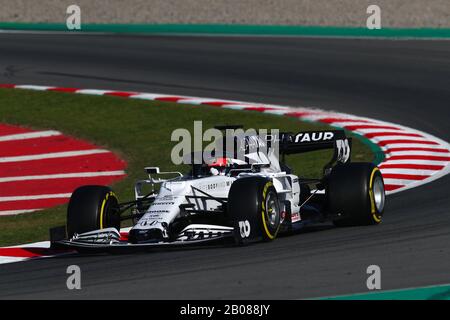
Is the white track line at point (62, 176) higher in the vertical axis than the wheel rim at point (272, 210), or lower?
higher

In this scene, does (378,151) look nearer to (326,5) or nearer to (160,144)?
(160,144)

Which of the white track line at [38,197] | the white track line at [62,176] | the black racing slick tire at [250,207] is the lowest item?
the black racing slick tire at [250,207]

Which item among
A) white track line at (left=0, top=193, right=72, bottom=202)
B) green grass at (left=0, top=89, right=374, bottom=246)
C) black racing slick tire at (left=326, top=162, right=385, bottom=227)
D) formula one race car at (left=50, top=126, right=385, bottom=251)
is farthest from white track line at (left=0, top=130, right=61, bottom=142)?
black racing slick tire at (left=326, top=162, right=385, bottom=227)

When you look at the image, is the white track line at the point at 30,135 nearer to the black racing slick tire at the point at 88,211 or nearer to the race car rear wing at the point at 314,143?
the race car rear wing at the point at 314,143

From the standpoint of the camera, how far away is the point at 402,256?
11281 mm

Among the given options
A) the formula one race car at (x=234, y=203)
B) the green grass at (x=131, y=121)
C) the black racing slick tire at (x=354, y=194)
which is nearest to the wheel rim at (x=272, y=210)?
the formula one race car at (x=234, y=203)

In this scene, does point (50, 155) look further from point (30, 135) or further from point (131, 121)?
point (131, 121)

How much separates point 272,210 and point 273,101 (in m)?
10.3

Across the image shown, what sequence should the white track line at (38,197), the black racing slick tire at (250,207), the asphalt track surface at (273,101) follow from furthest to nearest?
the white track line at (38,197) < the black racing slick tire at (250,207) < the asphalt track surface at (273,101)

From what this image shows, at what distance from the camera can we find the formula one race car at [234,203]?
12.1 metres

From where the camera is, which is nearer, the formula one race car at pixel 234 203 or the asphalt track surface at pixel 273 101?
the asphalt track surface at pixel 273 101

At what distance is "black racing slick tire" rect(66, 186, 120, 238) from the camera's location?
12.7 m

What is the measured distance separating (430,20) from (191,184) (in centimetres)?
1751

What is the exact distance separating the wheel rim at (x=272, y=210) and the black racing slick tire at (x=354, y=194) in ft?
3.01
